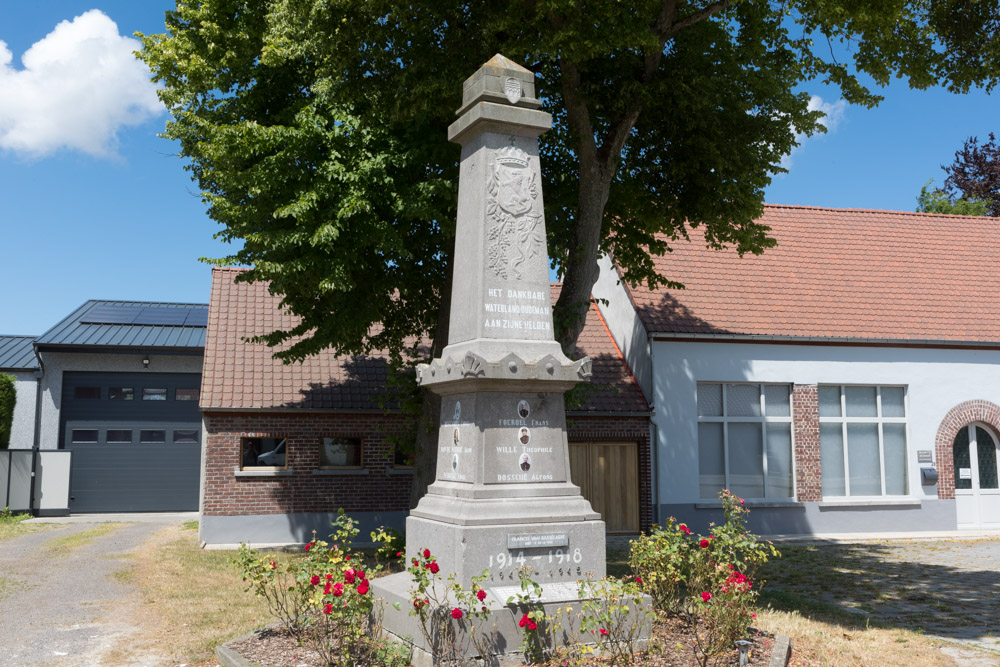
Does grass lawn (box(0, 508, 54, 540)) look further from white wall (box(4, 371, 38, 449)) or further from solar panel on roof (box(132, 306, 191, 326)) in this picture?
solar panel on roof (box(132, 306, 191, 326))

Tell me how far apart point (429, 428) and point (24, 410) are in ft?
49.6

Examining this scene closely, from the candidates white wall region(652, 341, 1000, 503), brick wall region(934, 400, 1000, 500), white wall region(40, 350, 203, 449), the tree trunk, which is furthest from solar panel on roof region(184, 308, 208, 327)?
brick wall region(934, 400, 1000, 500)

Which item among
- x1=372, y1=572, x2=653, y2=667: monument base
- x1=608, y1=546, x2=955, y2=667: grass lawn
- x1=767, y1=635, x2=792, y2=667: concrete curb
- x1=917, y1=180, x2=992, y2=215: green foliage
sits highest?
x1=917, y1=180, x2=992, y2=215: green foliage

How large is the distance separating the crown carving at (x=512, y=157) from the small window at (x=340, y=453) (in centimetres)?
1091

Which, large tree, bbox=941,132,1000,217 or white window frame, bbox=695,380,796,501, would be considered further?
large tree, bbox=941,132,1000,217

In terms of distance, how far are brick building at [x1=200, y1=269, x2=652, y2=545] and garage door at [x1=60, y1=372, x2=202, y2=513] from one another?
5.95 metres

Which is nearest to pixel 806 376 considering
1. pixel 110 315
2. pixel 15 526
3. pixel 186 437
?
pixel 186 437

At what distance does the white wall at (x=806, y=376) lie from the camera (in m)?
17.4

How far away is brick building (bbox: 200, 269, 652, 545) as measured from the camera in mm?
16266

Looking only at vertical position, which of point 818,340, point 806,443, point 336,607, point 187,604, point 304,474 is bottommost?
point 187,604

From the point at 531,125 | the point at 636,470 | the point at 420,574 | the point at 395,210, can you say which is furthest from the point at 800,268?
the point at 420,574

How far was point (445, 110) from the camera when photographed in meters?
11.7

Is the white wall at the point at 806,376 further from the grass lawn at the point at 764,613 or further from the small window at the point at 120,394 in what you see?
the small window at the point at 120,394

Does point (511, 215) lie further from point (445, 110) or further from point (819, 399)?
point (819, 399)
